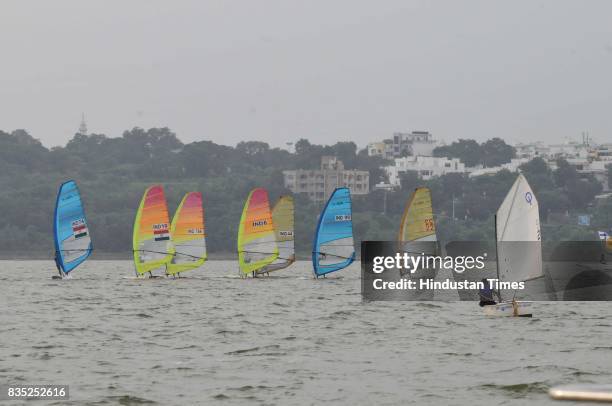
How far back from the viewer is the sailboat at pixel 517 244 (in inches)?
1820

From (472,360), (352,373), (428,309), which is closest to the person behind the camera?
(352,373)

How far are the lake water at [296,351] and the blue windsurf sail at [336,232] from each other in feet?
58.5

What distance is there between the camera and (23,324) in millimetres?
44750

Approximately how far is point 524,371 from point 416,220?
40457mm

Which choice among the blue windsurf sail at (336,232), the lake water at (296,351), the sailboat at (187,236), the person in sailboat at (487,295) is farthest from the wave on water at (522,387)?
the sailboat at (187,236)

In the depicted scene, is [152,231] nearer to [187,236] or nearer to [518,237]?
[187,236]

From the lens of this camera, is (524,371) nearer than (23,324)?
Yes

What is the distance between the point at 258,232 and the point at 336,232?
440 centimetres

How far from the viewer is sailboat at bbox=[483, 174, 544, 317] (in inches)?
1820

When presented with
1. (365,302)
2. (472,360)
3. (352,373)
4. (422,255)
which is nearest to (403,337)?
(472,360)

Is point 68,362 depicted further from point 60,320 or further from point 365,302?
point 365,302

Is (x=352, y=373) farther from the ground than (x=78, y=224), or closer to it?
closer to it

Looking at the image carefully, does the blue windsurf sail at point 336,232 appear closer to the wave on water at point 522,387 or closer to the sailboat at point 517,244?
the sailboat at point 517,244

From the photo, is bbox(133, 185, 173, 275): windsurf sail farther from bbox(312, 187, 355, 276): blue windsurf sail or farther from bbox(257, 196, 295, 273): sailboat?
bbox(312, 187, 355, 276): blue windsurf sail
